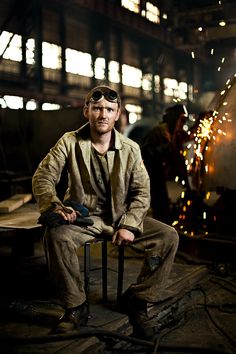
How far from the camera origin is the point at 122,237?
4.02 metres

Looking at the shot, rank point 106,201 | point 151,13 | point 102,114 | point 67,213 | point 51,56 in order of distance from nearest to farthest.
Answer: point 67,213
point 102,114
point 106,201
point 51,56
point 151,13

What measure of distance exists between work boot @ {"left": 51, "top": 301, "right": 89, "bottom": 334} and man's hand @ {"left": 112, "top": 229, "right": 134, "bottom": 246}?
617 mm

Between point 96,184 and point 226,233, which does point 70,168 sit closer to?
point 96,184

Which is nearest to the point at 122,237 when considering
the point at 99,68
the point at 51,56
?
the point at 51,56

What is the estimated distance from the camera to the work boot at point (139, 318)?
412 cm

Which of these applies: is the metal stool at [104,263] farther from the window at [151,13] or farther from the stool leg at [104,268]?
the window at [151,13]

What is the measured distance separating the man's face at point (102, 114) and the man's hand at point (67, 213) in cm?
89

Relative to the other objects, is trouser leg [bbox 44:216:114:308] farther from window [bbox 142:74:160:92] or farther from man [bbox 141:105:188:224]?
window [bbox 142:74:160:92]

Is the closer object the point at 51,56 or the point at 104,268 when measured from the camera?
the point at 104,268

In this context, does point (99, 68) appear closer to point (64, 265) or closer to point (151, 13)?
point (151, 13)

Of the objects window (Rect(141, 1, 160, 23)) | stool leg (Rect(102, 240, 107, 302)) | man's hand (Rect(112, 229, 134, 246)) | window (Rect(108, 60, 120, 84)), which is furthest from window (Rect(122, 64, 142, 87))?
man's hand (Rect(112, 229, 134, 246))

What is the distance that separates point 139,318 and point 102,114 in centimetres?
196

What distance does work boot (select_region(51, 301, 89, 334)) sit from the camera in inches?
148

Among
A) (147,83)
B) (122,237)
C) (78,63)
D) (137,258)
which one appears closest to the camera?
(122,237)
